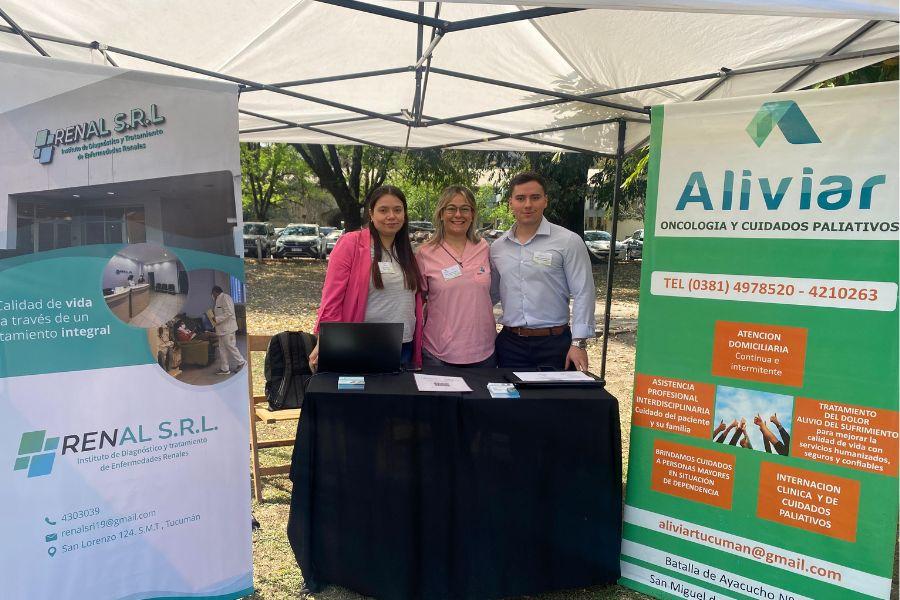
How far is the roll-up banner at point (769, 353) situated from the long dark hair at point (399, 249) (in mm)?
1047

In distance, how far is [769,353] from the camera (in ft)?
7.14

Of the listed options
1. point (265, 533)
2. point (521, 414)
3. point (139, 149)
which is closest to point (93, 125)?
point (139, 149)

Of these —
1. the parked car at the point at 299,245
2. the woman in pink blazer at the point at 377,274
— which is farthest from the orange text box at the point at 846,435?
the parked car at the point at 299,245

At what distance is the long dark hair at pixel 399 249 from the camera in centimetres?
267

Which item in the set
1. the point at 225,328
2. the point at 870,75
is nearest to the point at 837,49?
the point at 870,75

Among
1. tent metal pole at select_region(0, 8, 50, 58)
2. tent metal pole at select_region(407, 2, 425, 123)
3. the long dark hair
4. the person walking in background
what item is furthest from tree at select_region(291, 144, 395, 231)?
the person walking in background

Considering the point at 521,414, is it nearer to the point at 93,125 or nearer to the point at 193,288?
the point at 193,288

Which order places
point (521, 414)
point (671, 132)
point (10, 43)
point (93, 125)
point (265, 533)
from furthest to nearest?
point (10, 43)
point (265, 533)
point (671, 132)
point (521, 414)
point (93, 125)

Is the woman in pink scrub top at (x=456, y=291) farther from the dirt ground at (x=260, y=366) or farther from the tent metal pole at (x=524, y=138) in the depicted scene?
the tent metal pole at (x=524, y=138)

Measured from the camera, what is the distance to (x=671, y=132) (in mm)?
2348

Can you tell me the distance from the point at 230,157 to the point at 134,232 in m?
0.43

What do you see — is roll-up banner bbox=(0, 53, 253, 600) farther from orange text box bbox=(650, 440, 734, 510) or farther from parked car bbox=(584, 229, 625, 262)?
parked car bbox=(584, 229, 625, 262)

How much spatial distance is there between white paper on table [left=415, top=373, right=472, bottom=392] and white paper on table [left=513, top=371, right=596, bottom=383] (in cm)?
25

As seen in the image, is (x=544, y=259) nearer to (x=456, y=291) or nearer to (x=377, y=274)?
(x=456, y=291)
